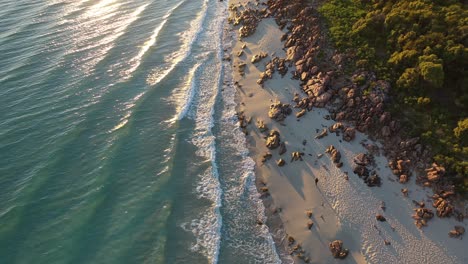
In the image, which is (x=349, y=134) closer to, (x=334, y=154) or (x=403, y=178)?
(x=334, y=154)

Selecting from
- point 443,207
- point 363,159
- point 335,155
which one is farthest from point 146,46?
point 443,207

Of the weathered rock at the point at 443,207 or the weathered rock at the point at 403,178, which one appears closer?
the weathered rock at the point at 443,207

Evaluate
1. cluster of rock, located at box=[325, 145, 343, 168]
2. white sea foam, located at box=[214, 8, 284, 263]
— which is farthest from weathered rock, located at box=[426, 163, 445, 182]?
white sea foam, located at box=[214, 8, 284, 263]

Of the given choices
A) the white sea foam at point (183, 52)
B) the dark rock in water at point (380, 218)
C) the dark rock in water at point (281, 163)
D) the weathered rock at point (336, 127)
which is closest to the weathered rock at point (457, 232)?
the dark rock in water at point (380, 218)

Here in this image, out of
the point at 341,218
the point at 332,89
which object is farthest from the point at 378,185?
the point at 332,89

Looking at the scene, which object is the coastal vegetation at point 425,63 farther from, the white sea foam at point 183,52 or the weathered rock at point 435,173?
the white sea foam at point 183,52

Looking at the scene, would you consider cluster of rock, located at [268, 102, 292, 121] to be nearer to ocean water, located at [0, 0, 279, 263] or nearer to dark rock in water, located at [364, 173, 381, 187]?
ocean water, located at [0, 0, 279, 263]

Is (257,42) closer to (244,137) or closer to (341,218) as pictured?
(244,137)
